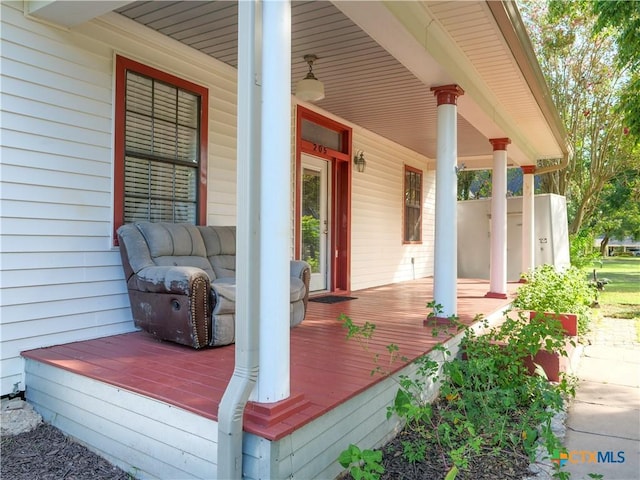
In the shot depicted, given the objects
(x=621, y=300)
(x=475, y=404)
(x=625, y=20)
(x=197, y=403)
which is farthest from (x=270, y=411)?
(x=621, y=300)

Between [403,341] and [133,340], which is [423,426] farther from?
[133,340]

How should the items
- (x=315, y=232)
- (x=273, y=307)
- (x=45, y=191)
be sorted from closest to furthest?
(x=273, y=307), (x=45, y=191), (x=315, y=232)

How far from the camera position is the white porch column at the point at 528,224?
25.8 ft

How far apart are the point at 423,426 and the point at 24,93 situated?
3260 mm

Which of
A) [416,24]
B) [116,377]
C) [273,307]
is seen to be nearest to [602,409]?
[273,307]

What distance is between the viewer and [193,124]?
4.09m

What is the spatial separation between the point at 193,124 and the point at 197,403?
9.16ft

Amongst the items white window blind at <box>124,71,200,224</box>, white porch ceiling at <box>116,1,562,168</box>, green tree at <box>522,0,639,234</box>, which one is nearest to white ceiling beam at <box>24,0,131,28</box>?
white porch ceiling at <box>116,1,562,168</box>

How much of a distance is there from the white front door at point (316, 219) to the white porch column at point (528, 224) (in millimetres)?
3780

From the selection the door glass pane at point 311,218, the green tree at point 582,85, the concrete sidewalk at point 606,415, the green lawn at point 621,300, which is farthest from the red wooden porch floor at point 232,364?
the green tree at point 582,85

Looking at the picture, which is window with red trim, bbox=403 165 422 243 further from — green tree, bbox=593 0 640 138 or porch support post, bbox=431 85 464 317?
porch support post, bbox=431 85 464 317

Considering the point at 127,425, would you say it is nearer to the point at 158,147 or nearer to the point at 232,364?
the point at 232,364

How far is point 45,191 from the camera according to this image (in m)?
3.00

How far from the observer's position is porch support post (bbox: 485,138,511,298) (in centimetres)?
612
